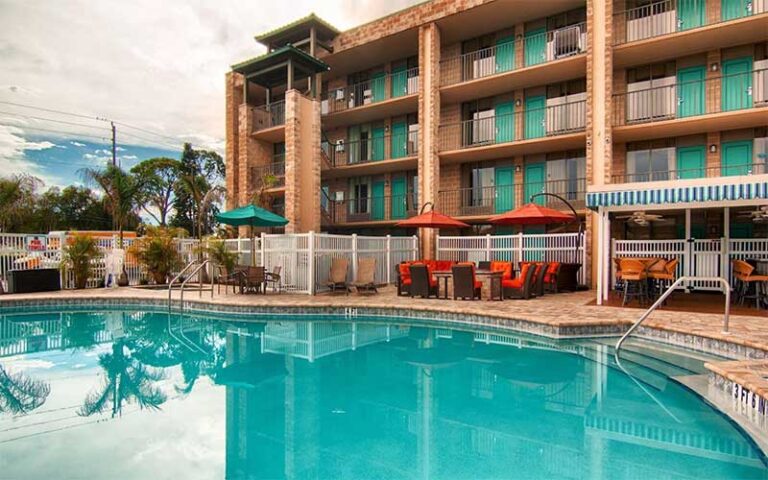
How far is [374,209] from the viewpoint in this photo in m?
20.2

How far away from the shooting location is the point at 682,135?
14172mm

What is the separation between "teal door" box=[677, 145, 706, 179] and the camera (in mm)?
13906

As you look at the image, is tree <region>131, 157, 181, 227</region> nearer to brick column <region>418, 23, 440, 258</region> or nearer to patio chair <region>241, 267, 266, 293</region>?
brick column <region>418, 23, 440, 258</region>

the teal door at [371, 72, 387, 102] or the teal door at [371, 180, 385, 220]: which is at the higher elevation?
the teal door at [371, 72, 387, 102]

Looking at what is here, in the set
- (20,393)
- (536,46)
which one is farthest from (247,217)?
(536,46)

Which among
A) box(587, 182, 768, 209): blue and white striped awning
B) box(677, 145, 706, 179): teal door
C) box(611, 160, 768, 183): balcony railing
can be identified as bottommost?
box(587, 182, 768, 209): blue and white striped awning

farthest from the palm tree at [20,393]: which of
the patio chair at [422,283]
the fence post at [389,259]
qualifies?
the fence post at [389,259]

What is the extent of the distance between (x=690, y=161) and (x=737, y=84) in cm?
262

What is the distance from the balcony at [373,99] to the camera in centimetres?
1866

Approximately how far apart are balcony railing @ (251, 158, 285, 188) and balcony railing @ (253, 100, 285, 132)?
1.79 meters

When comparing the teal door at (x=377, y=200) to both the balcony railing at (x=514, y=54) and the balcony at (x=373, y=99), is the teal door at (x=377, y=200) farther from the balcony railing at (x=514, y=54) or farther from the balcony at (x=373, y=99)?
the balcony railing at (x=514, y=54)

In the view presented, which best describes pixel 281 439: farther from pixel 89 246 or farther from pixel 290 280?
pixel 89 246

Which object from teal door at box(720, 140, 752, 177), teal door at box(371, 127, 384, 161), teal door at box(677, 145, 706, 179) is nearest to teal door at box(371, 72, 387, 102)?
teal door at box(371, 127, 384, 161)

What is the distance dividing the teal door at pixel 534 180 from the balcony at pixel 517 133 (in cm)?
65
